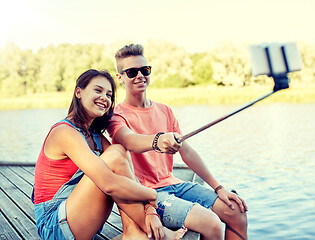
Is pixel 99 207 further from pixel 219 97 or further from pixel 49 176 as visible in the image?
pixel 219 97

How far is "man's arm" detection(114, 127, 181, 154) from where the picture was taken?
236cm

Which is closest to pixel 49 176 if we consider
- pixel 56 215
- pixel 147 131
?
pixel 56 215

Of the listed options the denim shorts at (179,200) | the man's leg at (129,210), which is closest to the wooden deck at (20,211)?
the denim shorts at (179,200)

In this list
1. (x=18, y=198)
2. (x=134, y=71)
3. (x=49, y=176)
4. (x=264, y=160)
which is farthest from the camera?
(x=264, y=160)

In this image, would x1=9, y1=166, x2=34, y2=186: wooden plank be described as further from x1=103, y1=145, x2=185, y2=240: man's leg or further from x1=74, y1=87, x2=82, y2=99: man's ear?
x1=103, y1=145, x2=185, y2=240: man's leg

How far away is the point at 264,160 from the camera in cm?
909

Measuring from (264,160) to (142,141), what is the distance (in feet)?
23.3

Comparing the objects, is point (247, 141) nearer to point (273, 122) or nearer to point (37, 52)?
point (273, 122)

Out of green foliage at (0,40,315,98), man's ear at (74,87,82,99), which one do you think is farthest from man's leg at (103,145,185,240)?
green foliage at (0,40,315,98)

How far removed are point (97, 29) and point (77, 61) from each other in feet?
29.8

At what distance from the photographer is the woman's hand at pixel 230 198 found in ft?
9.04

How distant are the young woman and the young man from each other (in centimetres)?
18

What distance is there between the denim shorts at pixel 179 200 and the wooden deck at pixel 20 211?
5.5 inches

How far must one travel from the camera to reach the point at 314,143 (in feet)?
36.0
